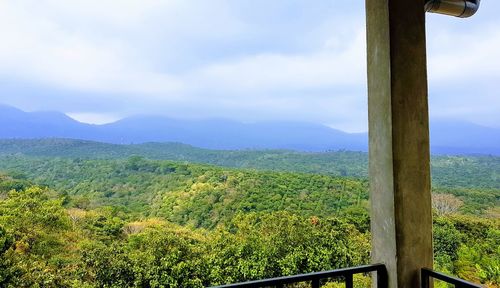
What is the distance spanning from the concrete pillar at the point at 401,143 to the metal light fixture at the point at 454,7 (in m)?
0.18

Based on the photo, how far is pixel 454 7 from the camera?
2.08m

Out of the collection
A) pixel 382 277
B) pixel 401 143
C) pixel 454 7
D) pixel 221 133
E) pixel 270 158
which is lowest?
pixel 382 277

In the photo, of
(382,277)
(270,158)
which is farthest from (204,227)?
(382,277)

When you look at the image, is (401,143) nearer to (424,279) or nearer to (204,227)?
(424,279)

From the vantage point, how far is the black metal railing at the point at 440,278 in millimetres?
1468

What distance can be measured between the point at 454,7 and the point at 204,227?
315 inches

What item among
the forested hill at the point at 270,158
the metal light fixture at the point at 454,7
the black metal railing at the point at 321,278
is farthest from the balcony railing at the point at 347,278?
the forested hill at the point at 270,158

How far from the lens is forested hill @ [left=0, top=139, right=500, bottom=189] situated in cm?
779

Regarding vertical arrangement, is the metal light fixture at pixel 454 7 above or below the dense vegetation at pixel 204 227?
above

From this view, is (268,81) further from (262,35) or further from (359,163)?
(359,163)

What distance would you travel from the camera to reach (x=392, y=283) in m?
1.71

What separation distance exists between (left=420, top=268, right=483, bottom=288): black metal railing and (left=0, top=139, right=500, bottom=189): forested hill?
249 inches

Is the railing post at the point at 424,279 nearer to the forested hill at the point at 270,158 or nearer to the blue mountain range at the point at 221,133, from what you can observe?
the blue mountain range at the point at 221,133

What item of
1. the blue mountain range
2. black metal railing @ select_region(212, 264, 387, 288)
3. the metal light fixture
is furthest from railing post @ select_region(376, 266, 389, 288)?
the blue mountain range
